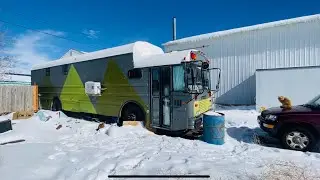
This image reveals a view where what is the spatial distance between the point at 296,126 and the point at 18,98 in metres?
14.2

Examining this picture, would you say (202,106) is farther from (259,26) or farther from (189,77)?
(259,26)

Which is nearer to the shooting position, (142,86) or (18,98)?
(142,86)

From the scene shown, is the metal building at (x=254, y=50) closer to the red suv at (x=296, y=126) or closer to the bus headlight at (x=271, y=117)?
the red suv at (x=296, y=126)

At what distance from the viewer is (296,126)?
649 cm

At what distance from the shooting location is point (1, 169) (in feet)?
15.7

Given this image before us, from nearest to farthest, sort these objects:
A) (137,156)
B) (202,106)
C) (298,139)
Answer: (137,156) < (298,139) < (202,106)

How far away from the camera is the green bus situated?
25.3 feet

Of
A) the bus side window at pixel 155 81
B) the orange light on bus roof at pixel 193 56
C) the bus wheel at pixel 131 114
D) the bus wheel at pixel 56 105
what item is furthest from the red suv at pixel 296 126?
the bus wheel at pixel 56 105

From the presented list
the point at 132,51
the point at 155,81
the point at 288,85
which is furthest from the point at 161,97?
the point at 288,85

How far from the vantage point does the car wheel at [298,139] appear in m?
6.29

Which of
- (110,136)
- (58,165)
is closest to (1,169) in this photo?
(58,165)

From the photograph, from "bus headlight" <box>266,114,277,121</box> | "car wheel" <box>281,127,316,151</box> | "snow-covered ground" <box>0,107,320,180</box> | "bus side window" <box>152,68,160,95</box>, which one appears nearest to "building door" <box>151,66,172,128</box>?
"bus side window" <box>152,68,160,95</box>

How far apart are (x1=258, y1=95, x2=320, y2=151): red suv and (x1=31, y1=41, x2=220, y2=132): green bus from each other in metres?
2.24

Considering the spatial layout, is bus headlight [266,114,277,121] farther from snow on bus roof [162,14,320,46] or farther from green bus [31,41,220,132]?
snow on bus roof [162,14,320,46]
